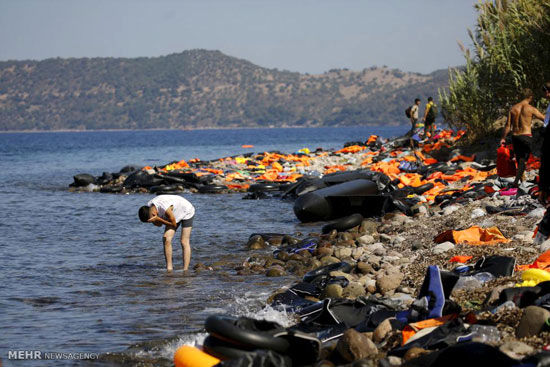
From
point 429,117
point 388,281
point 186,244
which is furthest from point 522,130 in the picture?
point 429,117

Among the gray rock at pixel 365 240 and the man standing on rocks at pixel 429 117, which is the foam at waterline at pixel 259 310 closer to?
the gray rock at pixel 365 240

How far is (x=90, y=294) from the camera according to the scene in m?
9.23

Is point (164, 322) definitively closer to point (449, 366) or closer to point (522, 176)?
point (449, 366)

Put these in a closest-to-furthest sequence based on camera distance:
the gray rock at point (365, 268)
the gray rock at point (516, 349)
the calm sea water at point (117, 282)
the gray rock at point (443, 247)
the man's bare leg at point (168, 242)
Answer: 1. the gray rock at point (516, 349)
2. the calm sea water at point (117, 282)
3. the gray rock at point (443, 247)
4. the gray rock at point (365, 268)
5. the man's bare leg at point (168, 242)

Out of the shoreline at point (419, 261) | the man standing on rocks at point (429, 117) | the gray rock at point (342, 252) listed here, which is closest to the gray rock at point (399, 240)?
the shoreline at point (419, 261)

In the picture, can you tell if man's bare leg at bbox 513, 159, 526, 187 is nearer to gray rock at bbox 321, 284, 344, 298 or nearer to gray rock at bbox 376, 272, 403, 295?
gray rock at bbox 376, 272, 403, 295

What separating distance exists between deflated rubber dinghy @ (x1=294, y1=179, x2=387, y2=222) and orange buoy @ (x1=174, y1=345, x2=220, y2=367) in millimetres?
10340

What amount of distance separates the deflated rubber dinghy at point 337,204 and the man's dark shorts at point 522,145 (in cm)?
342

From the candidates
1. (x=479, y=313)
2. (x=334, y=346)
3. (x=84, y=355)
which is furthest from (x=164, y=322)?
(x=479, y=313)

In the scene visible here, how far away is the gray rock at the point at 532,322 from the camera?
196 inches

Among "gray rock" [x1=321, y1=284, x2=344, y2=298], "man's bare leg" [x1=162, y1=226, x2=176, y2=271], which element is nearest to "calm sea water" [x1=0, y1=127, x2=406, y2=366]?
"man's bare leg" [x1=162, y1=226, x2=176, y2=271]

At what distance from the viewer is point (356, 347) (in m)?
5.32

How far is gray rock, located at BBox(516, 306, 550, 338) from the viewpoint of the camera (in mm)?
4973

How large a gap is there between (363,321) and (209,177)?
771 inches
